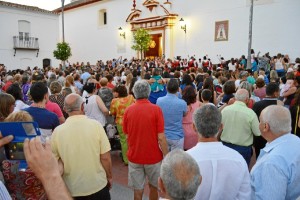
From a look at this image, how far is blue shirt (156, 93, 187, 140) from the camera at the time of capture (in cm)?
508

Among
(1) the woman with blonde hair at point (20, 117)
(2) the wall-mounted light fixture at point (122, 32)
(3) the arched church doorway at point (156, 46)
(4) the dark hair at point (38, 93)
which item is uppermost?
(2) the wall-mounted light fixture at point (122, 32)

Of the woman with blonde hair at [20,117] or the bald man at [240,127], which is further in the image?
the bald man at [240,127]

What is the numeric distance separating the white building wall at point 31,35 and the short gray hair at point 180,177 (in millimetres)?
31674

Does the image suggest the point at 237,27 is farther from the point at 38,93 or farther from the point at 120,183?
the point at 38,93

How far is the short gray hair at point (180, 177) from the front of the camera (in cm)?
166

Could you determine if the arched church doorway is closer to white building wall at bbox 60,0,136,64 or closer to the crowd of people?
white building wall at bbox 60,0,136,64

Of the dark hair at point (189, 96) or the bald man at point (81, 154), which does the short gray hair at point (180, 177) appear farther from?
the dark hair at point (189, 96)

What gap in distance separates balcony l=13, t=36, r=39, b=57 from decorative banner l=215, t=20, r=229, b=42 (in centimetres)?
2000

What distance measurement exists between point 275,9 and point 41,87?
666 inches

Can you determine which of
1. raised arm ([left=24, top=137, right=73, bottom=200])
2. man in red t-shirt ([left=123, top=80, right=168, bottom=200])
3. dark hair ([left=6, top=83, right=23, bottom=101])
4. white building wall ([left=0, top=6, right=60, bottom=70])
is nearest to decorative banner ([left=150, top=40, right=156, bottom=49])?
white building wall ([left=0, top=6, right=60, bottom=70])

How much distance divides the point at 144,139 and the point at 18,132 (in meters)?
2.51

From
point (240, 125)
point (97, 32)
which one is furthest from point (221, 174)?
point (97, 32)

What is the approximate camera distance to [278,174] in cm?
241

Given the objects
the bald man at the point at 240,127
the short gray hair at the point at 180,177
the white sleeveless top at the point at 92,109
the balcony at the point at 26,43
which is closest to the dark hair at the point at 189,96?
the bald man at the point at 240,127
